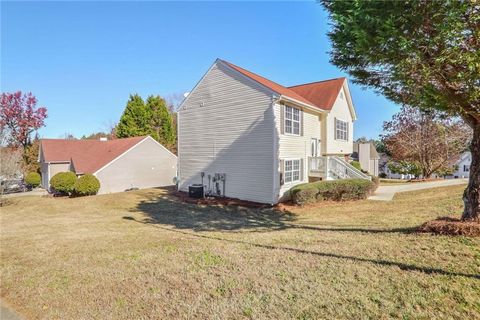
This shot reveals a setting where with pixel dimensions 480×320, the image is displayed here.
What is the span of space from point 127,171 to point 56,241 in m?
16.7

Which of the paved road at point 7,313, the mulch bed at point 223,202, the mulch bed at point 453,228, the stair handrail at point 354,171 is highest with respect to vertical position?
the stair handrail at point 354,171

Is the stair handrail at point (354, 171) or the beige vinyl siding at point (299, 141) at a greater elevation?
the beige vinyl siding at point (299, 141)

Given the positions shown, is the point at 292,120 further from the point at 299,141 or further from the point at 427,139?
the point at 427,139

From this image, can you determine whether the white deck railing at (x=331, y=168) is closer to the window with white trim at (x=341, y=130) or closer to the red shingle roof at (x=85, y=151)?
the window with white trim at (x=341, y=130)

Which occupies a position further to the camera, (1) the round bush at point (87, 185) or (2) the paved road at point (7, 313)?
(1) the round bush at point (87, 185)

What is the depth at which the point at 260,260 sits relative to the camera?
5.79 meters

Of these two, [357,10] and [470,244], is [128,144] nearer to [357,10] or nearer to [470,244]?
[357,10]

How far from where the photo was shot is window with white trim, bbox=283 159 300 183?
53.3 ft

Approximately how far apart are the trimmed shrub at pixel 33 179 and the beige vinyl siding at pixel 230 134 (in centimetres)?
1934

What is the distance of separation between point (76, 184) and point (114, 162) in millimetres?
3549

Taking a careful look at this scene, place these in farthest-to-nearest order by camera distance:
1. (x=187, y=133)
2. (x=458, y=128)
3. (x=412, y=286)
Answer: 1. (x=458, y=128)
2. (x=187, y=133)
3. (x=412, y=286)

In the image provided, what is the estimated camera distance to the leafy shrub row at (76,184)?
Answer: 20734mm

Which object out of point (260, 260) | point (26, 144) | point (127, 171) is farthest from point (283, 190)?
point (26, 144)

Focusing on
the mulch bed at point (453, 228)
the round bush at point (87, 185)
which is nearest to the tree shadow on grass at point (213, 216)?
the mulch bed at point (453, 228)
